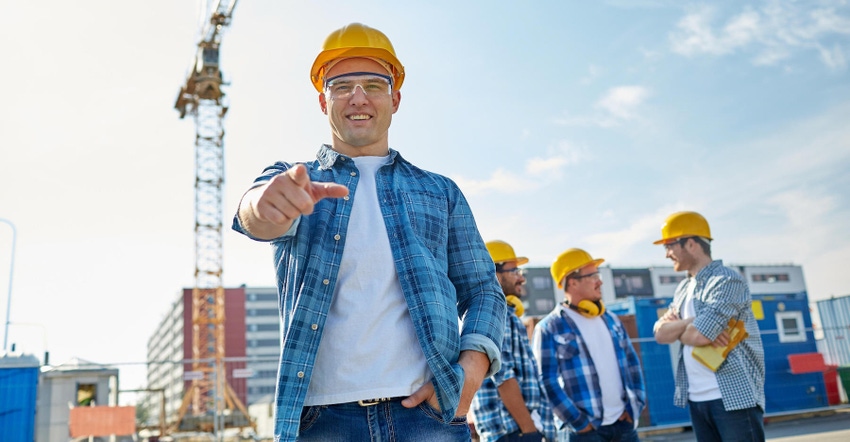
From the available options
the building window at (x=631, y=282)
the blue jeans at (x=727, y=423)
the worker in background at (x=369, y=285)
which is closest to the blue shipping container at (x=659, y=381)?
the blue jeans at (x=727, y=423)

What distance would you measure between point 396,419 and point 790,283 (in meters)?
82.4

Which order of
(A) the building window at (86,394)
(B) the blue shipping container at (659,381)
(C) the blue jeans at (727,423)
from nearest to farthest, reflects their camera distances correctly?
1. (C) the blue jeans at (727,423)
2. (A) the building window at (86,394)
3. (B) the blue shipping container at (659,381)

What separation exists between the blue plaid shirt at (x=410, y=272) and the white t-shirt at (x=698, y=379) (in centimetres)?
296

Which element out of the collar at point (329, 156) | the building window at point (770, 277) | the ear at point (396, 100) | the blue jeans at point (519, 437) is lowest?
the blue jeans at point (519, 437)

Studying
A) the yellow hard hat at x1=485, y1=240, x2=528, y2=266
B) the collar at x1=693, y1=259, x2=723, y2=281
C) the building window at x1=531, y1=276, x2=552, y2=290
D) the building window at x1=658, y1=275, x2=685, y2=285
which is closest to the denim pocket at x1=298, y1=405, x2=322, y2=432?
the collar at x1=693, y1=259, x2=723, y2=281

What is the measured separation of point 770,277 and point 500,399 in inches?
2985

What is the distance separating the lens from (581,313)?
5172 millimetres

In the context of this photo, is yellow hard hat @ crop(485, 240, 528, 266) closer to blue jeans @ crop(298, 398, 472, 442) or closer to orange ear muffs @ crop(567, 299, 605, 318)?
orange ear muffs @ crop(567, 299, 605, 318)

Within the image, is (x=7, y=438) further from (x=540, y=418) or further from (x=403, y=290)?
(x=403, y=290)

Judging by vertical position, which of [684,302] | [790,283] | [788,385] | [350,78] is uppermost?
[790,283]

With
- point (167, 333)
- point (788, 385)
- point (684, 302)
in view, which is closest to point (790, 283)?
point (788, 385)

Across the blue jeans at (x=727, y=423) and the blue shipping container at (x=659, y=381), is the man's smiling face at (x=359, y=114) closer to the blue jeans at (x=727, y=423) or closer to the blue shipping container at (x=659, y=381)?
the blue jeans at (x=727, y=423)

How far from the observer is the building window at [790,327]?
1419 cm

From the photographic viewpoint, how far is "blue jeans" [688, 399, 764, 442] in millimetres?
4211
